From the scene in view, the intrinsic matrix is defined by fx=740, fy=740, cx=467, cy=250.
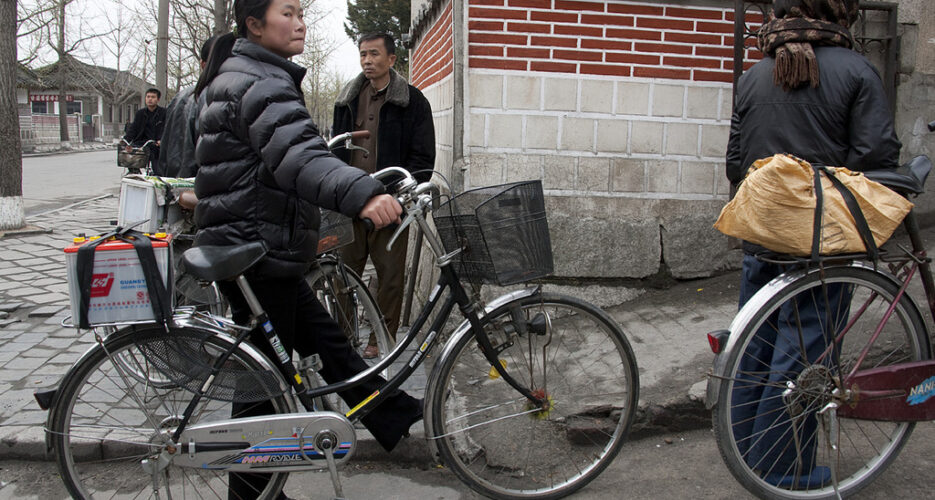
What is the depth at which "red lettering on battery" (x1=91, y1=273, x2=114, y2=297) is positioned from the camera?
2393mm

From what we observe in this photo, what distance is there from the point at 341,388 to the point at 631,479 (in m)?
1.31

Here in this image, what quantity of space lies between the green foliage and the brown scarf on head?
92.0 ft

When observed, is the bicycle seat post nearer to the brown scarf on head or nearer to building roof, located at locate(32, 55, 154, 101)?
the brown scarf on head

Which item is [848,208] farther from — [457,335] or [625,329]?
[625,329]

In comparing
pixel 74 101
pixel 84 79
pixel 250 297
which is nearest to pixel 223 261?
pixel 250 297

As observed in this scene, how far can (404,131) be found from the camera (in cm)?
481

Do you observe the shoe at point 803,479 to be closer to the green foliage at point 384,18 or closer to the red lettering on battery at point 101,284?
the red lettering on battery at point 101,284

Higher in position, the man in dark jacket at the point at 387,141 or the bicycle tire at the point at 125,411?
the man in dark jacket at the point at 387,141

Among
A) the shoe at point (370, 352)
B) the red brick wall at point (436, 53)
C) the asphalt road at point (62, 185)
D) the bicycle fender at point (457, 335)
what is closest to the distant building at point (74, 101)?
the asphalt road at point (62, 185)

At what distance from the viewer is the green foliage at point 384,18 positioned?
3070cm

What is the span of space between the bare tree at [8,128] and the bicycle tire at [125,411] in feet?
26.5

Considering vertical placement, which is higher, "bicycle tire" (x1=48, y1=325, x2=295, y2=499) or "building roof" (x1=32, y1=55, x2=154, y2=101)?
"building roof" (x1=32, y1=55, x2=154, y2=101)

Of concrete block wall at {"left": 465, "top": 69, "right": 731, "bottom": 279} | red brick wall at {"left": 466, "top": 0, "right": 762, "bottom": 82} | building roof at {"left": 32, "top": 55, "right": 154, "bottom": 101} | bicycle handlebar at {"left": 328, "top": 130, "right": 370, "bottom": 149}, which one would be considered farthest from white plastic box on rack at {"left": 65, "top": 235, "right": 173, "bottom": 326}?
building roof at {"left": 32, "top": 55, "right": 154, "bottom": 101}

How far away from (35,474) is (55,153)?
39.4m
